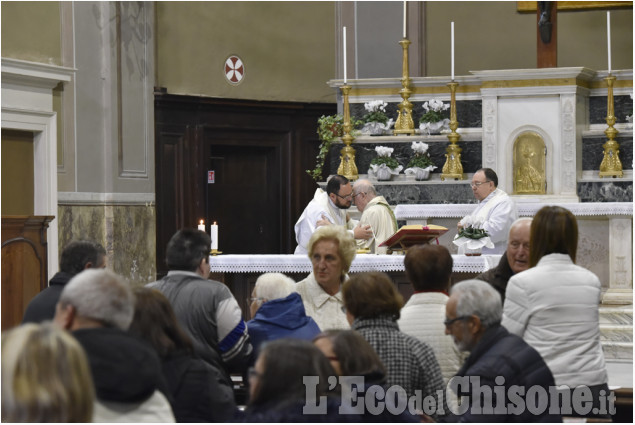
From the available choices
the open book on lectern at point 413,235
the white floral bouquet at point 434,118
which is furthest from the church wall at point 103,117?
the open book on lectern at point 413,235

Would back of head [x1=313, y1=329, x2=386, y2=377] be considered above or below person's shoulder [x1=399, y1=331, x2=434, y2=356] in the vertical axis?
above

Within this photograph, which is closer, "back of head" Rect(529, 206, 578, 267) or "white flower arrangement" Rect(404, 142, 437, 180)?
"back of head" Rect(529, 206, 578, 267)

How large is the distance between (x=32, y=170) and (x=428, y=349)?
803cm

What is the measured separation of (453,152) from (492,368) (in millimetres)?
7051

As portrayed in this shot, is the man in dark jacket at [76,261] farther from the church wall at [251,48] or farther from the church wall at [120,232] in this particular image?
the church wall at [251,48]

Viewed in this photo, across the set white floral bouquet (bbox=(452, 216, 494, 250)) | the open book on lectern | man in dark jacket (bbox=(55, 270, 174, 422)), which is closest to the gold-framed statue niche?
white floral bouquet (bbox=(452, 216, 494, 250))

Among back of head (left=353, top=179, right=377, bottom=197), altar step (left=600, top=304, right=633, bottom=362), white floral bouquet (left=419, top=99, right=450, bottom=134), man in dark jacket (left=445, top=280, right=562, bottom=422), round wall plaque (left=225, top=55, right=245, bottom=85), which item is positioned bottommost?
altar step (left=600, top=304, right=633, bottom=362)

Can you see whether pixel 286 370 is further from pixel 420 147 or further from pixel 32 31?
pixel 32 31

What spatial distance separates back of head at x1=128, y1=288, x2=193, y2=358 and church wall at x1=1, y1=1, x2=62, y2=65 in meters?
7.79

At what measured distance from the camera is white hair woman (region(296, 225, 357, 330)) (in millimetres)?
5387

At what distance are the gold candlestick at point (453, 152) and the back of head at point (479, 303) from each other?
678 cm

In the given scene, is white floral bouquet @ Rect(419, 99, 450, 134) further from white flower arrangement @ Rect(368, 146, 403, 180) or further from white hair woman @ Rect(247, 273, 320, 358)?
white hair woman @ Rect(247, 273, 320, 358)

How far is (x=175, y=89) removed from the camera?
13.0 m

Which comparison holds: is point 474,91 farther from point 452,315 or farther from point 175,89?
point 452,315
